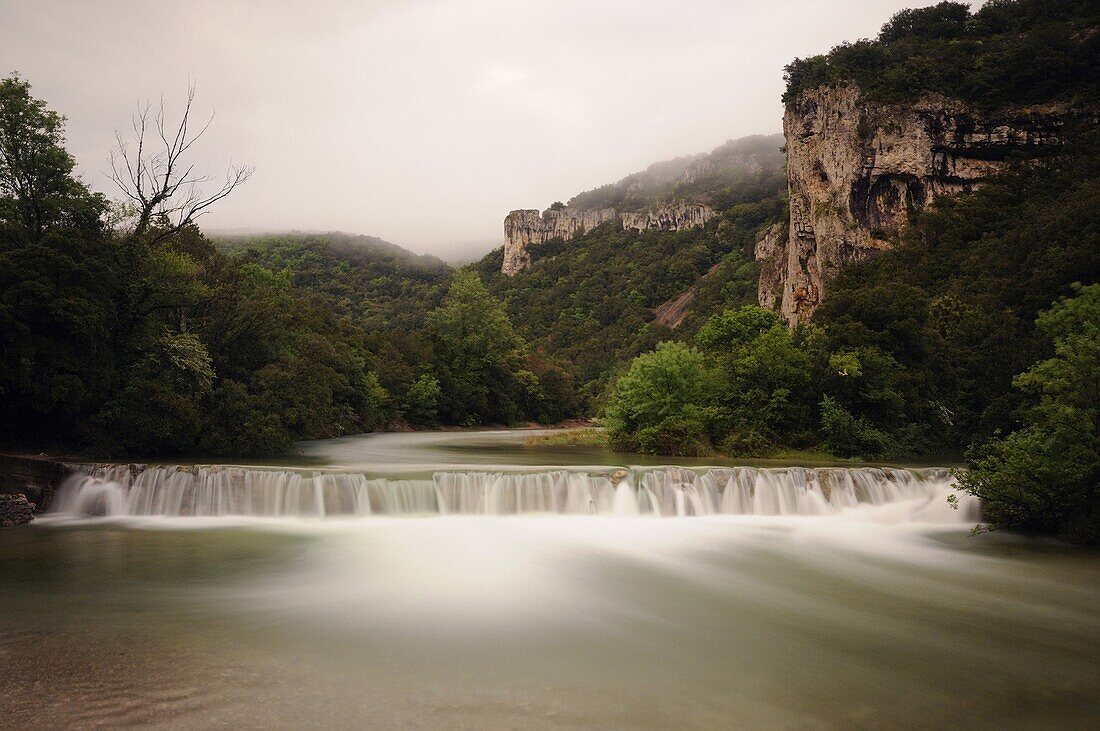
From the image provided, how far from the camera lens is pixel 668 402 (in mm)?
27984

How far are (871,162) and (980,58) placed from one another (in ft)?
44.0

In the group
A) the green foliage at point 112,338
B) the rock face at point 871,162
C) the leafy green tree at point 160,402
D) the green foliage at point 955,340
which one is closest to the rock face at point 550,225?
the rock face at point 871,162

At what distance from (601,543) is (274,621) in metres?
7.53

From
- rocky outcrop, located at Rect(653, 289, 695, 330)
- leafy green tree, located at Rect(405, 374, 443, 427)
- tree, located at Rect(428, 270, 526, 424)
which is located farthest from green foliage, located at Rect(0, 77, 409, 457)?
rocky outcrop, located at Rect(653, 289, 695, 330)

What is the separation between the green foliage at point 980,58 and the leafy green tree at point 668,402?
4969cm

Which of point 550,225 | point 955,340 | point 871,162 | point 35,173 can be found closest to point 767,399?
point 955,340

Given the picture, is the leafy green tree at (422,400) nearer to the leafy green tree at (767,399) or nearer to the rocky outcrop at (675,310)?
the leafy green tree at (767,399)

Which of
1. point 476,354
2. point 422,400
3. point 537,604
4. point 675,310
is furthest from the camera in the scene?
point 675,310

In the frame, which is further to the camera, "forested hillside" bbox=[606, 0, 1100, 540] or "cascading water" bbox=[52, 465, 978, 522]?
"cascading water" bbox=[52, 465, 978, 522]

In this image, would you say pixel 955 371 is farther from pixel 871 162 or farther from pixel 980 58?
pixel 980 58

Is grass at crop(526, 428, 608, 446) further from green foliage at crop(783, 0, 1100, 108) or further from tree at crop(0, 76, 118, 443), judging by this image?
green foliage at crop(783, 0, 1100, 108)

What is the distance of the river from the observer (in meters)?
6.11

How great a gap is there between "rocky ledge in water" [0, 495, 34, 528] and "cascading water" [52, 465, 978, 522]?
1.44 m

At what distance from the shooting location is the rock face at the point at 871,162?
189 feet
